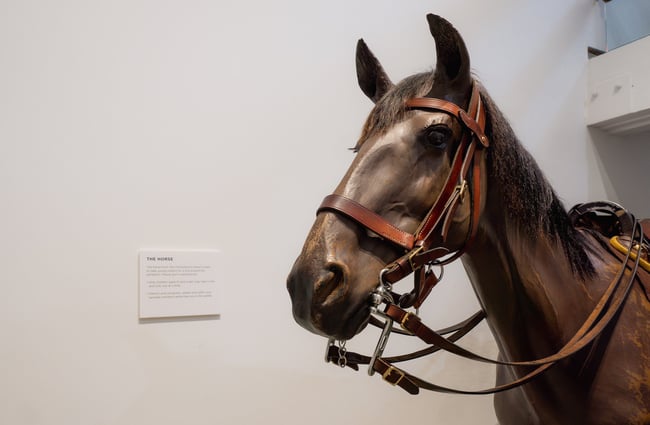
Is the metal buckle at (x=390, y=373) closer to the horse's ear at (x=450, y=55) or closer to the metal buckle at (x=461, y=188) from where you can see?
the metal buckle at (x=461, y=188)

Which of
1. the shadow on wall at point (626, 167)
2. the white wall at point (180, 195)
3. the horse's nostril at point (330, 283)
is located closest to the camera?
the horse's nostril at point (330, 283)

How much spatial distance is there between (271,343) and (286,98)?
75cm

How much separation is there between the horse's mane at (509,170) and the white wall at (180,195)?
25.0 inches

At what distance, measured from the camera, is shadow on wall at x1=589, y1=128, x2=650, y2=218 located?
2109 mm

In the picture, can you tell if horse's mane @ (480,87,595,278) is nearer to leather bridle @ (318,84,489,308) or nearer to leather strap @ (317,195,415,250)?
leather bridle @ (318,84,489,308)

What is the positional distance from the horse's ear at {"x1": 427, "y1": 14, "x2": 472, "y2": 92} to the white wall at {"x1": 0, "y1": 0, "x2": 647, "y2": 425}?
2.35ft

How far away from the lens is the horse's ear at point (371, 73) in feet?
3.40

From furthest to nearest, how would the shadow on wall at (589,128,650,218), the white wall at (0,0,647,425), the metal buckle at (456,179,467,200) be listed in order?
the shadow on wall at (589,128,650,218) < the white wall at (0,0,647,425) < the metal buckle at (456,179,467,200)

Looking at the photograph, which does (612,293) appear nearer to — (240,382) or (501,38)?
(240,382)

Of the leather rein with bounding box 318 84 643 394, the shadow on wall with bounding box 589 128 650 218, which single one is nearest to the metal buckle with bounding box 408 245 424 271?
the leather rein with bounding box 318 84 643 394

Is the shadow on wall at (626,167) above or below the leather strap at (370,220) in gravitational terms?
above

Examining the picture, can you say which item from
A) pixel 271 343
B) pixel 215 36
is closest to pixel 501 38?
pixel 215 36

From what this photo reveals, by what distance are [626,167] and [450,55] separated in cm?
174

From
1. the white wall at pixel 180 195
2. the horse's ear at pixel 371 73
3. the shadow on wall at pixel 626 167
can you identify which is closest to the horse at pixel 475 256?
the horse's ear at pixel 371 73
